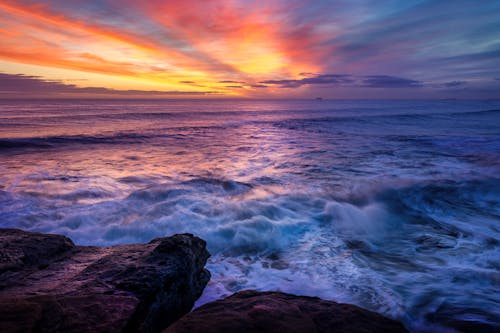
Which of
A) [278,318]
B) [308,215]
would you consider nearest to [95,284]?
[278,318]

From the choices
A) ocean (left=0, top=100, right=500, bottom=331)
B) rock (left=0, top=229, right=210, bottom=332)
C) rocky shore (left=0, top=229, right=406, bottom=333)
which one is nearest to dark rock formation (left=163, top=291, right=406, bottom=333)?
rocky shore (left=0, top=229, right=406, bottom=333)

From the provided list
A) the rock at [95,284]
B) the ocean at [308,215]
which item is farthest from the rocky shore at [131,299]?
the ocean at [308,215]

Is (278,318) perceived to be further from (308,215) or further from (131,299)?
(308,215)

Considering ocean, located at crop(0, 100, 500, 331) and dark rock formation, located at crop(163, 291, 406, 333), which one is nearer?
dark rock formation, located at crop(163, 291, 406, 333)

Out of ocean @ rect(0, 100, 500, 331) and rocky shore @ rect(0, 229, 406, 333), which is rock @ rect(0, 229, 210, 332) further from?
ocean @ rect(0, 100, 500, 331)

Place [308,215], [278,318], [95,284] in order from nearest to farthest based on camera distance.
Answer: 1. [278,318]
2. [95,284]
3. [308,215]

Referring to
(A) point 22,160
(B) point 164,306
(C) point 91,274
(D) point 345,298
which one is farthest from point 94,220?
(A) point 22,160

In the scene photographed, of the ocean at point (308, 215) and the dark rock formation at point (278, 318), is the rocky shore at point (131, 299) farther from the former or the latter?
the ocean at point (308, 215)

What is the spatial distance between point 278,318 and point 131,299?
1.31 m

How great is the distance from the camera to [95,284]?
2803 millimetres

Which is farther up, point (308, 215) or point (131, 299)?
point (131, 299)

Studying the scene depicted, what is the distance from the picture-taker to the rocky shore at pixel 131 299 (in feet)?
7.41

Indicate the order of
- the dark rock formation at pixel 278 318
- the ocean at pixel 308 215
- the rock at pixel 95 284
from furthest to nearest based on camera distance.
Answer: the ocean at pixel 308 215 → the dark rock formation at pixel 278 318 → the rock at pixel 95 284

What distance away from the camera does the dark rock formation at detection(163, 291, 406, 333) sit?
2.37 metres
